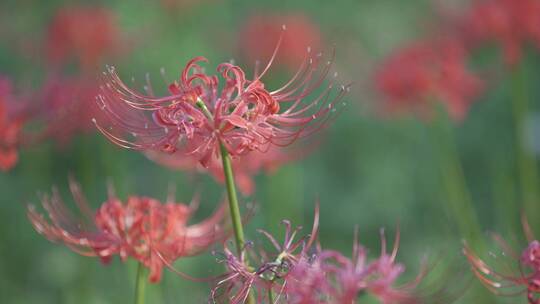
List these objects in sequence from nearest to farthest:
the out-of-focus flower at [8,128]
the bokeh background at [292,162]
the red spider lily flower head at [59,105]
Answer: the out-of-focus flower at [8,128] < the red spider lily flower head at [59,105] < the bokeh background at [292,162]

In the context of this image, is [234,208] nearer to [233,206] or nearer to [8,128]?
[233,206]

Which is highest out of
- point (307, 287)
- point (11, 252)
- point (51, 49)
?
point (51, 49)

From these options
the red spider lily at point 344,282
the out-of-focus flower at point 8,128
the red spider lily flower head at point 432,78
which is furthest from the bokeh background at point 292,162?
the red spider lily at point 344,282

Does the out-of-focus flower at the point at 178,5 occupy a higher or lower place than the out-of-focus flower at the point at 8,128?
higher

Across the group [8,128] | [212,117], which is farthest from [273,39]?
[212,117]

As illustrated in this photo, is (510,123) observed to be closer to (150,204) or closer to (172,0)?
(172,0)

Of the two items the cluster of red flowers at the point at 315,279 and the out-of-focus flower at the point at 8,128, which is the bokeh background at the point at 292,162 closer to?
the out-of-focus flower at the point at 8,128

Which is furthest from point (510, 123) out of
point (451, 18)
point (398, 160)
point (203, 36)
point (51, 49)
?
point (51, 49)
